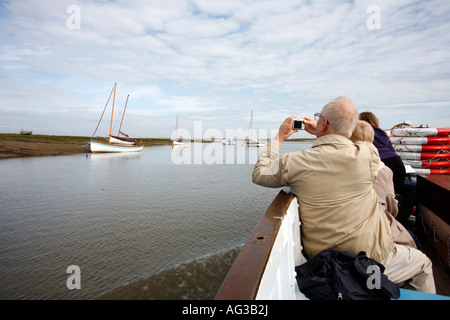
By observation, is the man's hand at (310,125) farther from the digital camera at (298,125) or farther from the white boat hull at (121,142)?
the white boat hull at (121,142)

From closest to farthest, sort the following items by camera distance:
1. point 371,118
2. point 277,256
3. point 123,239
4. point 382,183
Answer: point 277,256 → point 382,183 → point 371,118 → point 123,239

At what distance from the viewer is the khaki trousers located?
1964mm

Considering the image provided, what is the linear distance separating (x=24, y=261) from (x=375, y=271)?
17.8ft

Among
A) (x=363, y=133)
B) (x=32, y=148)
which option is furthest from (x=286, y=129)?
(x=32, y=148)

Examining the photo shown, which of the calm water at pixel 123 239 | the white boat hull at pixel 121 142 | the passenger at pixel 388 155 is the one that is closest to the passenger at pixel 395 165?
the passenger at pixel 388 155

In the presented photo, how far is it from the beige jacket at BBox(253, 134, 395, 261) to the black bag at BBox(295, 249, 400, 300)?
180 millimetres

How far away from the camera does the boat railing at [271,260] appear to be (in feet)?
3.57

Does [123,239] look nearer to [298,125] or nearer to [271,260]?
[298,125]

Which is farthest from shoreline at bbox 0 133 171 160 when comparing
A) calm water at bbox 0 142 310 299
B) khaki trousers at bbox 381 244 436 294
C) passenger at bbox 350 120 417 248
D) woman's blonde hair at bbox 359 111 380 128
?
khaki trousers at bbox 381 244 436 294

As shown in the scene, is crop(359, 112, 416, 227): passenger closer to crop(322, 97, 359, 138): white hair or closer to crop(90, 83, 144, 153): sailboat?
crop(322, 97, 359, 138): white hair

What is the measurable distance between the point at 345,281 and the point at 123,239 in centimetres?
484

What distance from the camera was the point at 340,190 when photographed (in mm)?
1869

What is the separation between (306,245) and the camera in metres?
2.15
